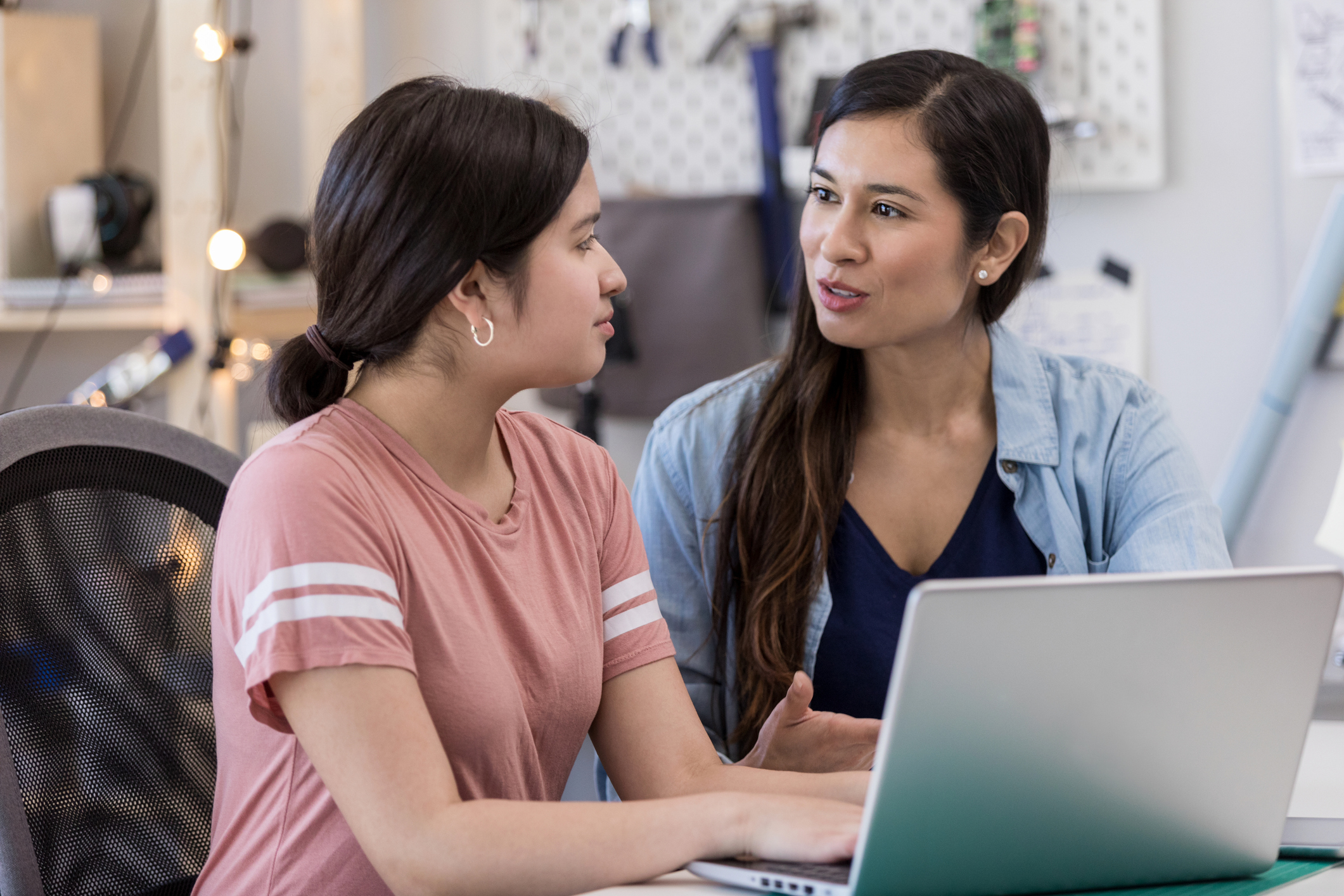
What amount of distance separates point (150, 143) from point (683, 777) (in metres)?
1.92

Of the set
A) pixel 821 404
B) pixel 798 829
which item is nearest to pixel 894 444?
pixel 821 404

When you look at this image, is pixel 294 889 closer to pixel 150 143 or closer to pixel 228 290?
pixel 228 290

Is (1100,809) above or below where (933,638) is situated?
below

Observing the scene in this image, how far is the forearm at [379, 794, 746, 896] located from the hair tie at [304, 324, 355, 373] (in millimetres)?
376

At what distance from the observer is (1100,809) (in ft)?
2.30

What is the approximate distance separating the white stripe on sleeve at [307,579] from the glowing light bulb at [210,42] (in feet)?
4.70

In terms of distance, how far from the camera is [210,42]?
1993 mm

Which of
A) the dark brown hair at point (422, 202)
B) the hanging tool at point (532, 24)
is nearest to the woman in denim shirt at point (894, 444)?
the dark brown hair at point (422, 202)

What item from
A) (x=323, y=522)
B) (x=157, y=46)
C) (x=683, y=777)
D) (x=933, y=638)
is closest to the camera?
(x=933, y=638)

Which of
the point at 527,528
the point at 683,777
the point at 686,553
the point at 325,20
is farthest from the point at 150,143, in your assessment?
the point at 683,777

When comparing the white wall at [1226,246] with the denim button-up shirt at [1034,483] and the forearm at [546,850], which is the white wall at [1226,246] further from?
the forearm at [546,850]

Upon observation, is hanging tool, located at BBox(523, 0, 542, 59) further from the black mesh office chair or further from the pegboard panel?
the black mesh office chair

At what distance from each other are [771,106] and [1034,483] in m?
1.04

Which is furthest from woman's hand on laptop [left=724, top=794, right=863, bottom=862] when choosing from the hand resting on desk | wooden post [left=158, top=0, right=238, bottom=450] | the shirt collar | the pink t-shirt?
wooden post [left=158, top=0, right=238, bottom=450]
